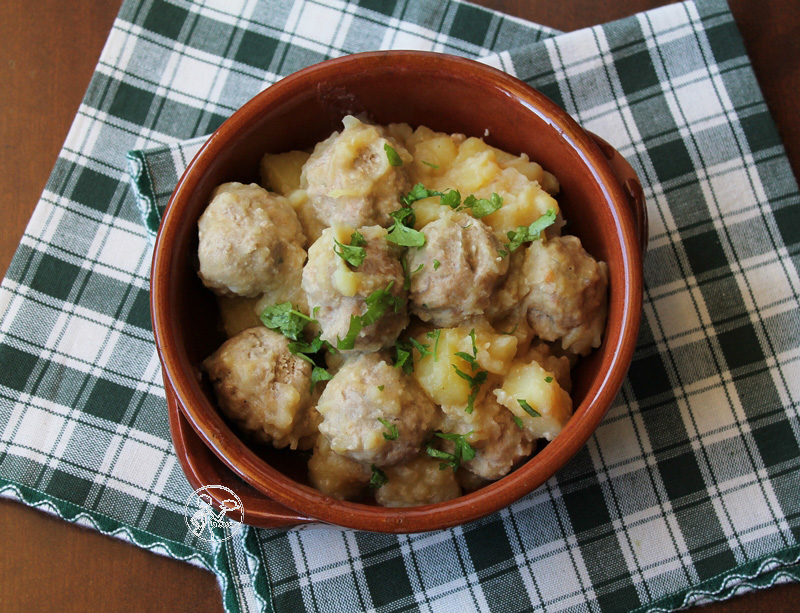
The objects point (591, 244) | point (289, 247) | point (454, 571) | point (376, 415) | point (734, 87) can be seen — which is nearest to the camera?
point (376, 415)

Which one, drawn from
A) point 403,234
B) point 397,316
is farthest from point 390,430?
point 403,234

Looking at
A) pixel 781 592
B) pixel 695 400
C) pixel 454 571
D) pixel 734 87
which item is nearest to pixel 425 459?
pixel 454 571

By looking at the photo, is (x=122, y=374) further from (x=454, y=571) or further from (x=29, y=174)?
(x=454, y=571)

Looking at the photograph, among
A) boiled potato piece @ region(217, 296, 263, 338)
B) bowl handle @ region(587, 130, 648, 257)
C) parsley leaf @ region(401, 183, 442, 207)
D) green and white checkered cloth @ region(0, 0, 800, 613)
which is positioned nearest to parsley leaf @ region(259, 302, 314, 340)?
boiled potato piece @ region(217, 296, 263, 338)

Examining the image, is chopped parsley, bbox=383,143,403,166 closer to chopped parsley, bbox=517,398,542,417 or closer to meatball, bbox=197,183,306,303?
meatball, bbox=197,183,306,303

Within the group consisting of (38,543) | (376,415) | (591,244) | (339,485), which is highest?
(591,244)
